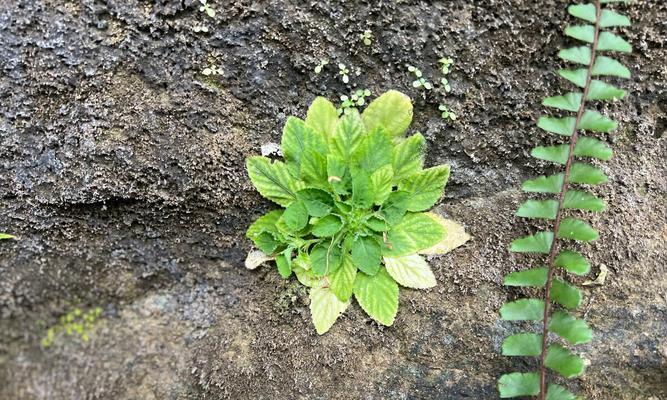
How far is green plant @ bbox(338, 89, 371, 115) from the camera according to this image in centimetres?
216

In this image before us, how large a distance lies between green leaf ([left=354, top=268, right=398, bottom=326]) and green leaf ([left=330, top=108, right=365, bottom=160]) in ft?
1.76

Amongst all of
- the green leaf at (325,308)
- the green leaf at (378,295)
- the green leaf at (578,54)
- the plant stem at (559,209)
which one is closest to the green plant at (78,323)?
the green leaf at (325,308)

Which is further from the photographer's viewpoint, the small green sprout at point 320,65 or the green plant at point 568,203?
the small green sprout at point 320,65

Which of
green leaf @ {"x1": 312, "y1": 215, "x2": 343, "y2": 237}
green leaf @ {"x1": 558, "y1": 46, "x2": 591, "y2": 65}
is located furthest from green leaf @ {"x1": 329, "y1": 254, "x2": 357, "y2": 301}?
green leaf @ {"x1": 558, "y1": 46, "x2": 591, "y2": 65}

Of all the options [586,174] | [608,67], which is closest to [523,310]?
[586,174]

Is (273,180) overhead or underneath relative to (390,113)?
underneath

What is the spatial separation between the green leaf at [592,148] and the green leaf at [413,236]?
2.07ft

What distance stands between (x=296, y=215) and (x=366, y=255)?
34 cm

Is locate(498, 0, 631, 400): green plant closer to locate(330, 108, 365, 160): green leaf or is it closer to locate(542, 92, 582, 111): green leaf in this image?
locate(542, 92, 582, 111): green leaf

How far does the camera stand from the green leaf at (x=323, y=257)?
218 cm

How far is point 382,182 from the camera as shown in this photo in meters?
2.09

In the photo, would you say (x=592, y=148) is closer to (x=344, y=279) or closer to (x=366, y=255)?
(x=366, y=255)

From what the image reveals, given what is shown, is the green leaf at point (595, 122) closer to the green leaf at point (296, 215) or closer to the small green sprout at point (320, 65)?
the small green sprout at point (320, 65)

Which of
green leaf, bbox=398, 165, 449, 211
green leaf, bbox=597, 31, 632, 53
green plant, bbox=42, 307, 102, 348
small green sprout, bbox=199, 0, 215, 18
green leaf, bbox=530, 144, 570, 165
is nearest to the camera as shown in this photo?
green leaf, bbox=597, 31, 632, 53
